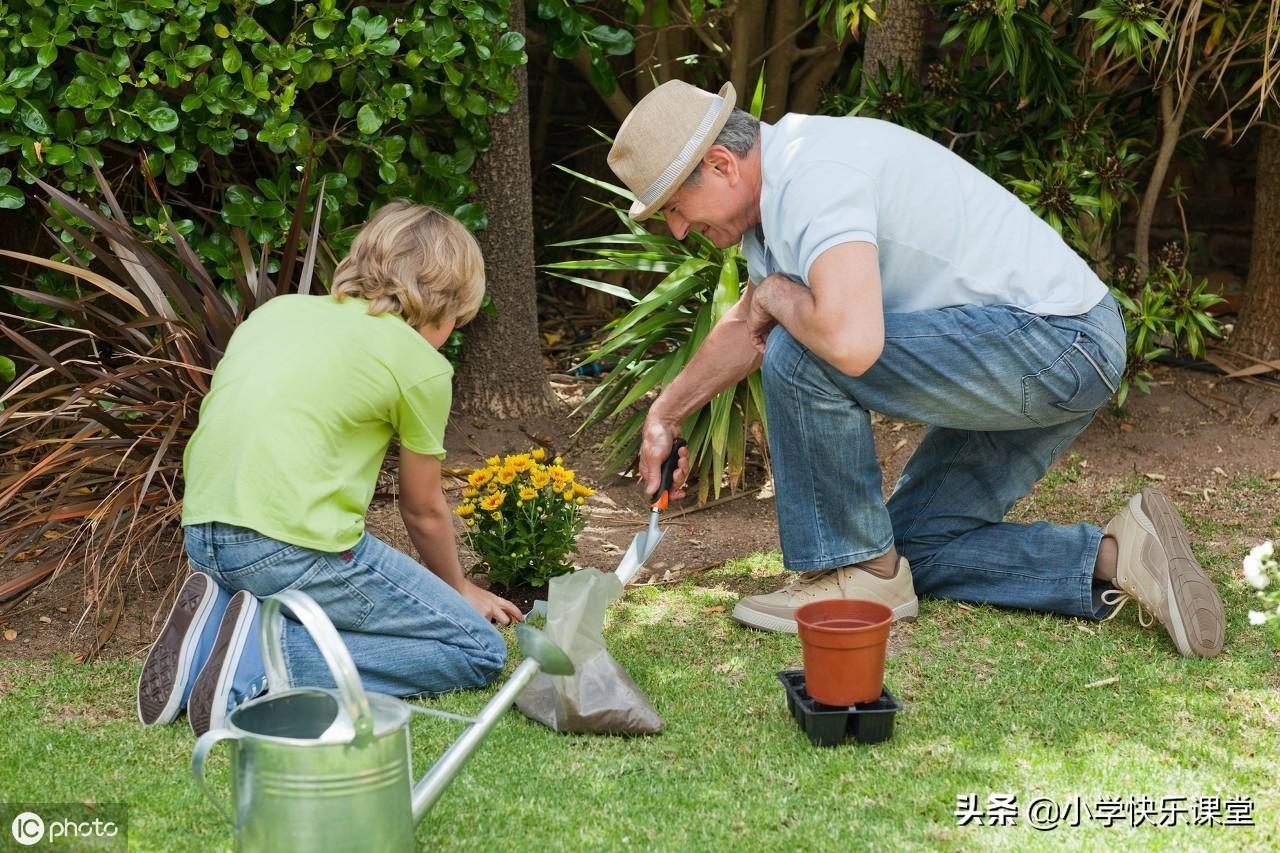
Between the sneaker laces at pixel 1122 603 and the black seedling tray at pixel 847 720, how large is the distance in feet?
2.98

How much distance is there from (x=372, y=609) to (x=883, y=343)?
4.06ft

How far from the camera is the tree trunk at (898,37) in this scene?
476 centimetres

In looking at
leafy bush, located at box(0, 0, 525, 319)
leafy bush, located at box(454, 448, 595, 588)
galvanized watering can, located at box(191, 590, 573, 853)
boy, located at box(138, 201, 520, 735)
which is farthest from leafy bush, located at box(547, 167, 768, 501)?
galvanized watering can, located at box(191, 590, 573, 853)

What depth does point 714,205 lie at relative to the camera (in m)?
2.91

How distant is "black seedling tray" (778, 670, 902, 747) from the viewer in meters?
2.47

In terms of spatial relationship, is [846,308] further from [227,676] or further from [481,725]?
[227,676]

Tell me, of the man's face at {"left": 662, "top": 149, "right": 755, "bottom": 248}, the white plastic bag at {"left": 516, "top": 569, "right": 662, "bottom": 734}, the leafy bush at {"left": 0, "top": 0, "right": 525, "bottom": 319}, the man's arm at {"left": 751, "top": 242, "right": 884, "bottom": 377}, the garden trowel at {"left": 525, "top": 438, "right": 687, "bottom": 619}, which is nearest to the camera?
the white plastic bag at {"left": 516, "top": 569, "right": 662, "bottom": 734}

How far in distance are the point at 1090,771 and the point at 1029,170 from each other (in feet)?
8.76

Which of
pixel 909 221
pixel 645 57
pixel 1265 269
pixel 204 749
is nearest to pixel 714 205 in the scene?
pixel 909 221

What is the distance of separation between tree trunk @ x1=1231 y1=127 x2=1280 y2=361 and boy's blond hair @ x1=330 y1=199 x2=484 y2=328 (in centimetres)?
347

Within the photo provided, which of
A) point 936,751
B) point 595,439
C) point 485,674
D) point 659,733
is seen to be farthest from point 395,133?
point 936,751

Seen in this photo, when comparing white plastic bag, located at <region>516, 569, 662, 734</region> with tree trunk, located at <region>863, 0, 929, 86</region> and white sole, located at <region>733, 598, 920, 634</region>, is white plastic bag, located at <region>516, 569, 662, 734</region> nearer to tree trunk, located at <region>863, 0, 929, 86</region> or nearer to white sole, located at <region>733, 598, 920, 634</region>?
white sole, located at <region>733, 598, 920, 634</region>

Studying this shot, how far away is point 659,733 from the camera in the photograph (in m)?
2.59

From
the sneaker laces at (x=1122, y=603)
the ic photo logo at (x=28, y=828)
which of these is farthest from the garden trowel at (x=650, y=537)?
the sneaker laces at (x=1122, y=603)
